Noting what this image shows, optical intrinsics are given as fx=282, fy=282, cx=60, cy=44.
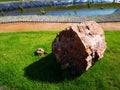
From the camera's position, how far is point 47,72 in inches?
629

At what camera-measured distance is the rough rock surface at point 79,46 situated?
48.1 feet

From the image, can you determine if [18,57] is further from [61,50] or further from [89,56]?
[89,56]

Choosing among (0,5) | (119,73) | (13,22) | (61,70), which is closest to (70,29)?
(61,70)

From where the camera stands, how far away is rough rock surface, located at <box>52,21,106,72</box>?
14.6m

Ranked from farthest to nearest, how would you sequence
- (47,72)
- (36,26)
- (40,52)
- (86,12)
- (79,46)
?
(86,12)
(36,26)
(40,52)
(47,72)
(79,46)

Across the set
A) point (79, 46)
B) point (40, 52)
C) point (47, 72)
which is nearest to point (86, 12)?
point (40, 52)

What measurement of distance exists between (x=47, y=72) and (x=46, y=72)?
6cm

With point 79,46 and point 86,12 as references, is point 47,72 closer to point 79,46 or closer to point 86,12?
point 79,46

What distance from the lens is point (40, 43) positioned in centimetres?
1908

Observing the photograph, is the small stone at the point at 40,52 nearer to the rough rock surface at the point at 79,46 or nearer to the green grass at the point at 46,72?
the green grass at the point at 46,72

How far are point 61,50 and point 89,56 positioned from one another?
5.16 ft

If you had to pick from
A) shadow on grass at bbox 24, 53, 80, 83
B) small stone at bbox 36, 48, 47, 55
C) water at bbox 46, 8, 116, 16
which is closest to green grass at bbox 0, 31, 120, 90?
shadow on grass at bbox 24, 53, 80, 83

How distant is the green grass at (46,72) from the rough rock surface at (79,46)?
0.68 m

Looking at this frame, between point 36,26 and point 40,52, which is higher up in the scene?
point 40,52
